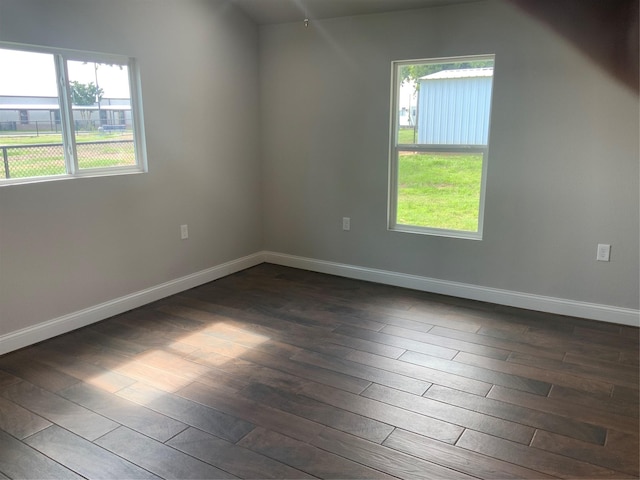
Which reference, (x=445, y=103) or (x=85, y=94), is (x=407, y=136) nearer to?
(x=445, y=103)

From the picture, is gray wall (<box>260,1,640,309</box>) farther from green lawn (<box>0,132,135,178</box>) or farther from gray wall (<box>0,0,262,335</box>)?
green lawn (<box>0,132,135,178</box>)

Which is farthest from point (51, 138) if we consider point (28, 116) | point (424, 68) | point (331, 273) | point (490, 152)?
point (490, 152)

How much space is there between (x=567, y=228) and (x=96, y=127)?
11.4 feet

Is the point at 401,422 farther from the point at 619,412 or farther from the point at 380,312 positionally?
the point at 380,312

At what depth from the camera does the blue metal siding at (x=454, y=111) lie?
380 cm

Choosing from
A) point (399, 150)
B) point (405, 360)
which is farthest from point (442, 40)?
point (405, 360)

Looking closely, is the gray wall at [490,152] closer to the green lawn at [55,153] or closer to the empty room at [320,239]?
the empty room at [320,239]

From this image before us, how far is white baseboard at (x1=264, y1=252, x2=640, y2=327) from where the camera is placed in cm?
356

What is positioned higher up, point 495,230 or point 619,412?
point 495,230

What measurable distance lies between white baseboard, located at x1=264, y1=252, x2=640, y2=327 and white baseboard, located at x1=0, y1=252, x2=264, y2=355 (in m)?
0.65

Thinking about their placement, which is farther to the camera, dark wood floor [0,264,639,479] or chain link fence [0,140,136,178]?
chain link fence [0,140,136,178]

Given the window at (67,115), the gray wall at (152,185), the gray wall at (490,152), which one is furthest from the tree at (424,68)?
the window at (67,115)

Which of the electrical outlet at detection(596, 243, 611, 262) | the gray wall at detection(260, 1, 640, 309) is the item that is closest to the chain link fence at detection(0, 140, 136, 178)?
the gray wall at detection(260, 1, 640, 309)

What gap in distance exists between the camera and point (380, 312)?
377cm
